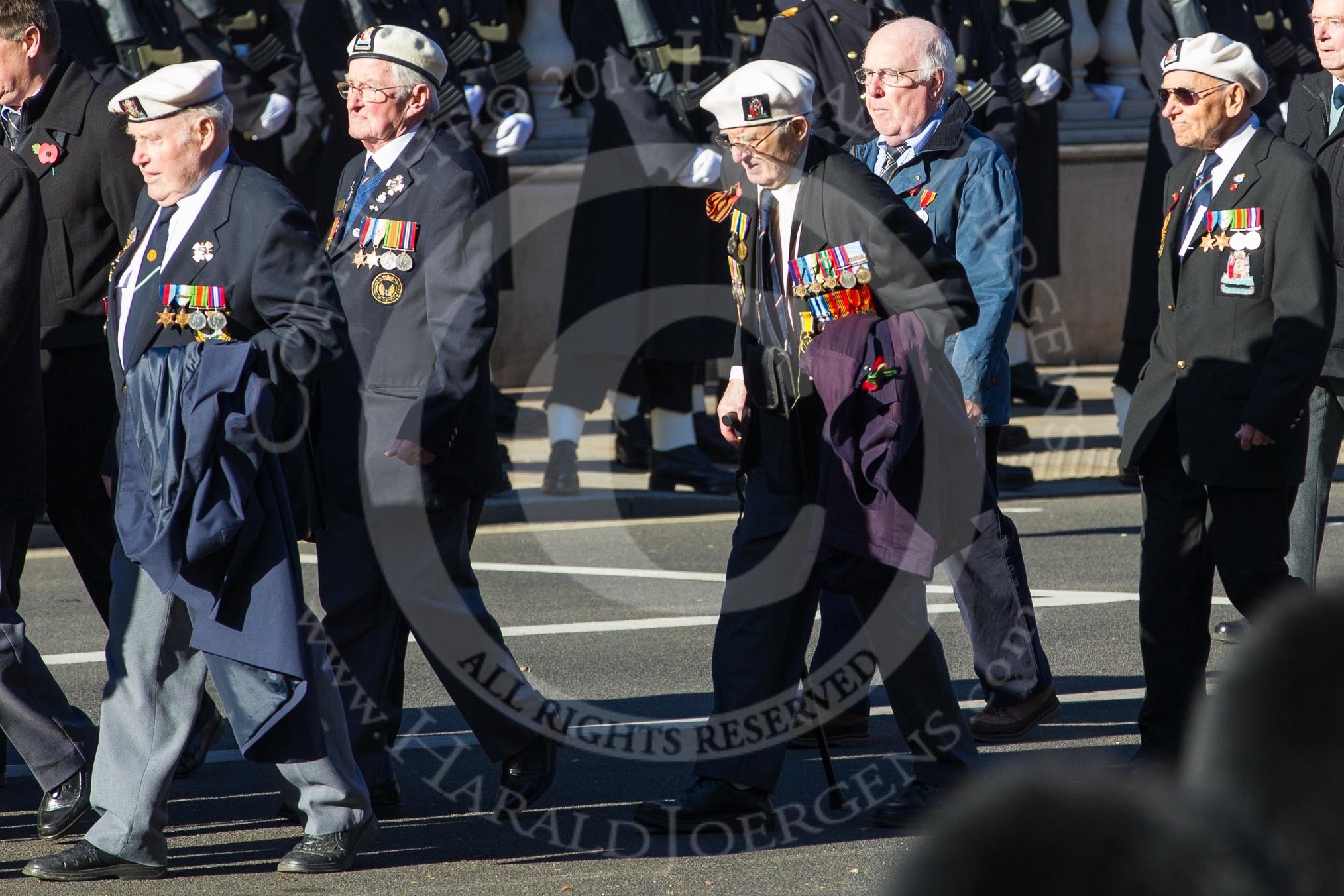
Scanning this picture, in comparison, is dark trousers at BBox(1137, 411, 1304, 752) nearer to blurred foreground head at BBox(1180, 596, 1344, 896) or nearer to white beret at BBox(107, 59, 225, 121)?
white beret at BBox(107, 59, 225, 121)

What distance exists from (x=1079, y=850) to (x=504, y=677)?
3947 millimetres

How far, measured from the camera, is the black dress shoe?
4695 mm

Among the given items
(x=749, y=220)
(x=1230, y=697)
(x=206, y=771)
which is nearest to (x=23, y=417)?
(x=206, y=771)

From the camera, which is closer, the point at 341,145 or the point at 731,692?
the point at 731,692

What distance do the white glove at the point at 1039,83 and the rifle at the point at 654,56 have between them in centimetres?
227

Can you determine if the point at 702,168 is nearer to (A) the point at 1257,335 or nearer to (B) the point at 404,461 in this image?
(A) the point at 1257,335

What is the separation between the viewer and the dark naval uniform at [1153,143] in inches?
379

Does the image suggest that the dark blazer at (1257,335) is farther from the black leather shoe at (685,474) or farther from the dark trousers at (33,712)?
the black leather shoe at (685,474)

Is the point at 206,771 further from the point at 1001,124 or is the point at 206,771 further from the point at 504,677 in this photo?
the point at 1001,124

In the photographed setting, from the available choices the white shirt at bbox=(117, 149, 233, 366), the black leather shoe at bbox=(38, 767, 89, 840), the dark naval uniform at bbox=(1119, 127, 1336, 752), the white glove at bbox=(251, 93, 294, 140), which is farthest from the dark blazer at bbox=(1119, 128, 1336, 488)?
the white glove at bbox=(251, 93, 294, 140)

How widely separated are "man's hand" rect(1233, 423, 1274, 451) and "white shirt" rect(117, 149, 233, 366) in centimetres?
268

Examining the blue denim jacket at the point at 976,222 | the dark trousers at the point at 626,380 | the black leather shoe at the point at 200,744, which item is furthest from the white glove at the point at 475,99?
the black leather shoe at the point at 200,744

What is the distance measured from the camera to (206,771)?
5.32m

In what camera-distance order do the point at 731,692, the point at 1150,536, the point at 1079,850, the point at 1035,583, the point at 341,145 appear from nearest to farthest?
the point at 1079,850 → the point at 731,692 → the point at 1150,536 → the point at 1035,583 → the point at 341,145
